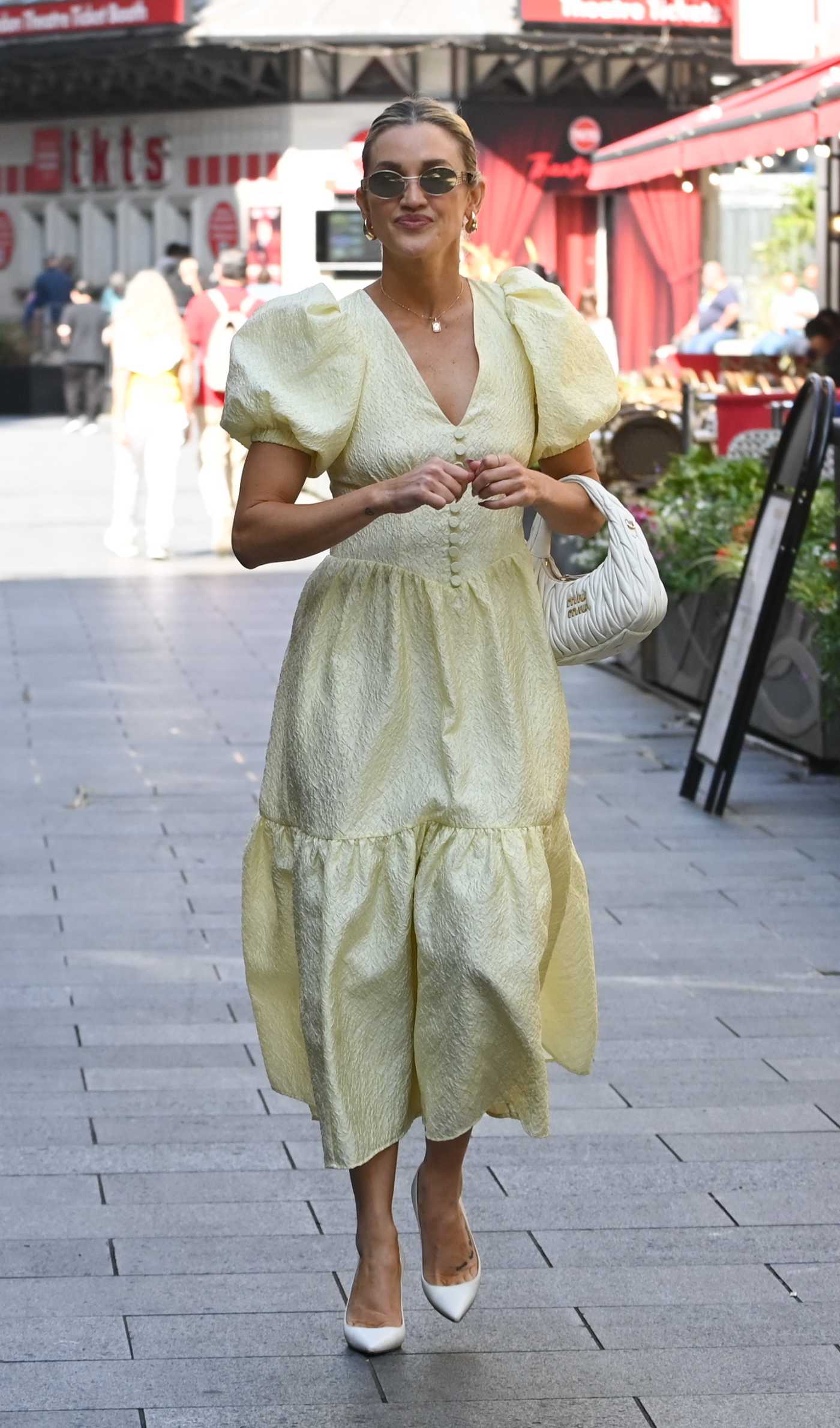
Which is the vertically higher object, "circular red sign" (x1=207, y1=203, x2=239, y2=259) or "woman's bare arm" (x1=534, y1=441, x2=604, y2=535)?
"circular red sign" (x1=207, y1=203, x2=239, y2=259)

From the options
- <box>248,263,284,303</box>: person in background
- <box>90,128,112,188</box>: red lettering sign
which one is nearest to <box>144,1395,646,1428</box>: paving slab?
<box>248,263,284,303</box>: person in background

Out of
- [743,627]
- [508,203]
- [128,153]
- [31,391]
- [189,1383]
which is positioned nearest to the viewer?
[189,1383]

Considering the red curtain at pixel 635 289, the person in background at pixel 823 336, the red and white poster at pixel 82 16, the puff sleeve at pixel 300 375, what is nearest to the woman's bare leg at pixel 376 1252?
the puff sleeve at pixel 300 375

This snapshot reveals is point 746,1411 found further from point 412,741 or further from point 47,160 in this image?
point 47,160

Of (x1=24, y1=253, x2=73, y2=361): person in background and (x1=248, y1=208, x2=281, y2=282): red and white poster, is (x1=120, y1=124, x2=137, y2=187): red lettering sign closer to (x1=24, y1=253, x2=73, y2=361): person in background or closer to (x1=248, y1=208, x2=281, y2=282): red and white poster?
(x1=24, y1=253, x2=73, y2=361): person in background

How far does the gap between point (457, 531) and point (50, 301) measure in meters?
32.8

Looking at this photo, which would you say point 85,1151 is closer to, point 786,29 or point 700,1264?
point 700,1264

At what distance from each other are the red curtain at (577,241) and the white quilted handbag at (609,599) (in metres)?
31.0

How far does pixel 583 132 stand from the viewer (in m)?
33.5

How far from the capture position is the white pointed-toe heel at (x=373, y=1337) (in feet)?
11.6

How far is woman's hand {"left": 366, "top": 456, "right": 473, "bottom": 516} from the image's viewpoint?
3.21 m

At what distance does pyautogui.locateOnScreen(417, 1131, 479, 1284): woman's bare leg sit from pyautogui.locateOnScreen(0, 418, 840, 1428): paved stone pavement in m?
0.12

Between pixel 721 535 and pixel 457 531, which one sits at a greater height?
pixel 457 531

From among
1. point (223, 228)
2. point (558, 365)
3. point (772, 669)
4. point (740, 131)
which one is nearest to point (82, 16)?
point (223, 228)
